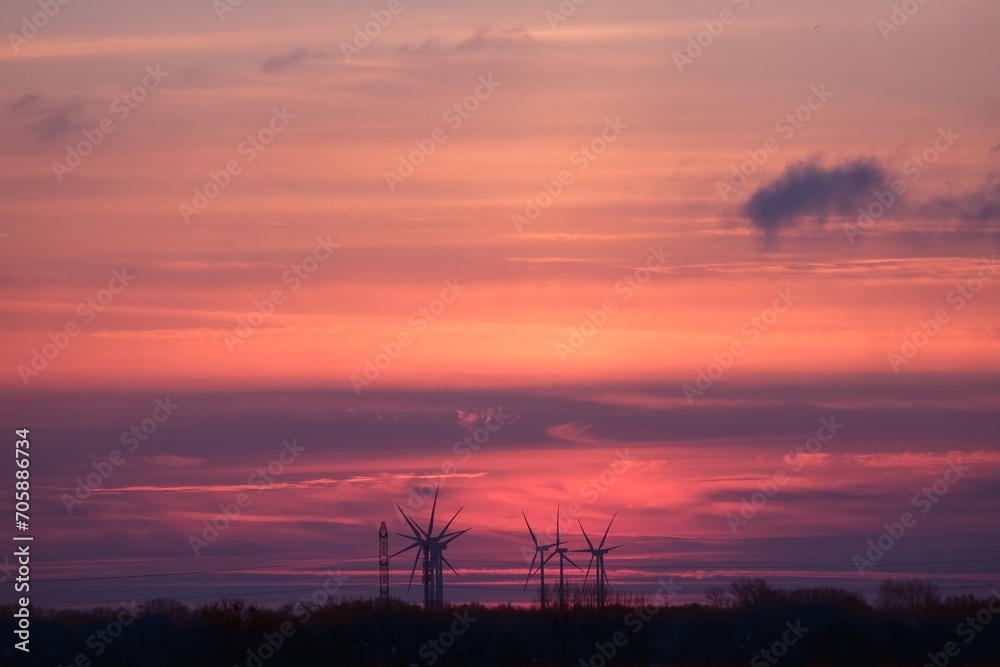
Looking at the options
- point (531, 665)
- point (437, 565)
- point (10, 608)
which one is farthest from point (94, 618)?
point (531, 665)

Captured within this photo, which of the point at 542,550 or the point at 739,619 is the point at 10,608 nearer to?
the point at 542,550

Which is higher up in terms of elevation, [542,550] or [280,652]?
[542,550]

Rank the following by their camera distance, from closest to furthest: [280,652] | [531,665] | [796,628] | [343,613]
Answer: [280,652] → [531,665] → [343,613] → [796,628]

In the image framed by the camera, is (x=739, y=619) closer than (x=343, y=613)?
No

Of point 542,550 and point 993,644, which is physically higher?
point 542,550

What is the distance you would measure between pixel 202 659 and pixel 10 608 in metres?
70.9

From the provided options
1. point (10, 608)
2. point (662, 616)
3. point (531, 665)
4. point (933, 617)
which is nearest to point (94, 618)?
point (10, 608)

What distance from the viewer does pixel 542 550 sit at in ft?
618

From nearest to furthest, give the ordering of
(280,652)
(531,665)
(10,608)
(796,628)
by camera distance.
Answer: (280,652), (531,665), (796,628), (10,608)

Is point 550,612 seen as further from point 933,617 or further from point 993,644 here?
point 933,617

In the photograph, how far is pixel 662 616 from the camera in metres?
182

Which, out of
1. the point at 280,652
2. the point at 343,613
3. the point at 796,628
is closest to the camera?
the point at 280,652

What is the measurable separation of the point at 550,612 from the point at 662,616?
55887 mm

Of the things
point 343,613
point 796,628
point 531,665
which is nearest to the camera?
point 531,665
